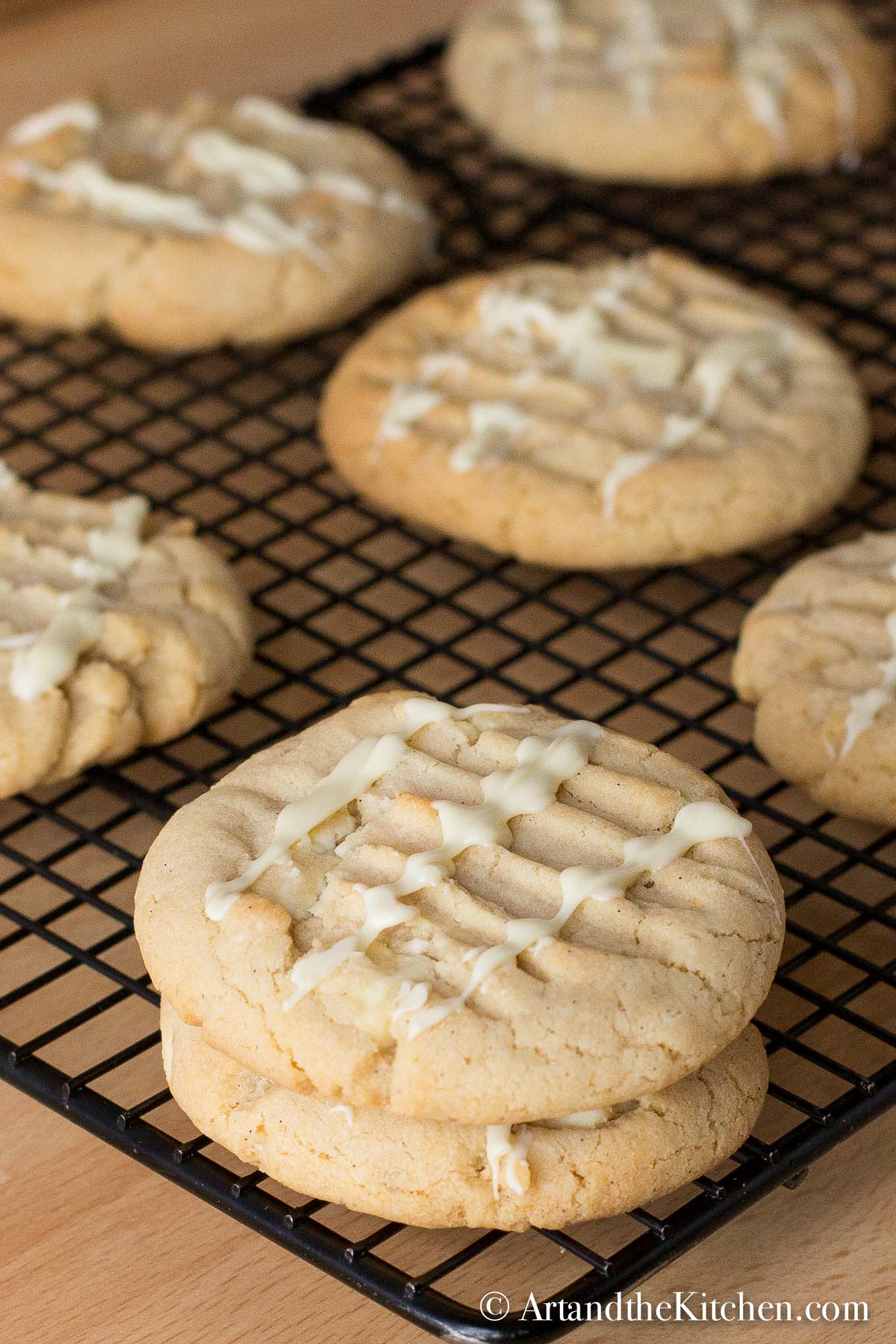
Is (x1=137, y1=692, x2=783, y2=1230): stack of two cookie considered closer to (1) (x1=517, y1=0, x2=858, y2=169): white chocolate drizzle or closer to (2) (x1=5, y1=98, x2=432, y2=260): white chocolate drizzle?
(2) (x1=5, y1=98, x2=432, y2=260): white chocolate drizzle

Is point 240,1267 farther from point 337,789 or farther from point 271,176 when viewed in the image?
point 271,176

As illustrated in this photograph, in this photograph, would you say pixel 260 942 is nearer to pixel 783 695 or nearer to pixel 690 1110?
pixel 690 1110

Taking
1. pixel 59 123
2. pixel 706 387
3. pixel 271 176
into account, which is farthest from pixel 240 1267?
pixel 59 123

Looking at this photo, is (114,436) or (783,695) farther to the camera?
(114,436)

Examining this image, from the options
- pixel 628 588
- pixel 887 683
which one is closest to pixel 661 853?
pixel 887 683

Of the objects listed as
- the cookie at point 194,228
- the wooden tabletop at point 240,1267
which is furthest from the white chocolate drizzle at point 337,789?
the cookie at point 194,228

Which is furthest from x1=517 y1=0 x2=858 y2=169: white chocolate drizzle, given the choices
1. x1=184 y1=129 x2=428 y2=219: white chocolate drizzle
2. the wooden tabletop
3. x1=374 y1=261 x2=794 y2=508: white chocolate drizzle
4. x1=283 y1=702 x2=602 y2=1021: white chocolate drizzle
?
the wooden tabletop
